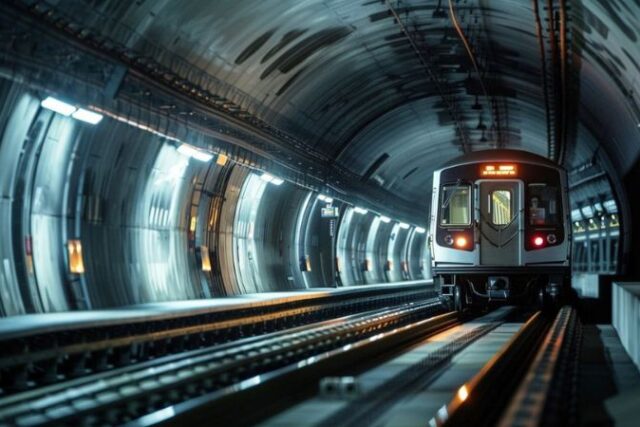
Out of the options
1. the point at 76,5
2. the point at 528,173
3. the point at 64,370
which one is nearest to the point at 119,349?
the point at 64,370

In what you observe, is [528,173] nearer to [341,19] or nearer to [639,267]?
[341,19]

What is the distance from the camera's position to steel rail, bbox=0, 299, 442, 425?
9336mm

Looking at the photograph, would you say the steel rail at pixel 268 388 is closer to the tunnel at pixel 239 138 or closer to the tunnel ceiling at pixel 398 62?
the tunnel at pixel 239 138

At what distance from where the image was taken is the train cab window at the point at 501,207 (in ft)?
80.1

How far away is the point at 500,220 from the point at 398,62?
6230 mm

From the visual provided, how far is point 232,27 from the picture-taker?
2017 cm

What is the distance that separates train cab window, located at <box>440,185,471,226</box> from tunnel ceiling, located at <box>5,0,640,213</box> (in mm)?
3167

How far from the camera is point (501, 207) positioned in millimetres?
24500

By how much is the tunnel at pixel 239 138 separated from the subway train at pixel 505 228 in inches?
16.4

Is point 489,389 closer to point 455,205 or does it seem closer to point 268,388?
point 268,388

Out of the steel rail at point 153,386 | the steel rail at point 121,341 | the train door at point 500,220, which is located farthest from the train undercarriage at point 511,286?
the steel rail at point 153,386

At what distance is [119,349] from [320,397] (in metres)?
5.48

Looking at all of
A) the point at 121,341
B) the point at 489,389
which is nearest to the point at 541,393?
the point at 489,389

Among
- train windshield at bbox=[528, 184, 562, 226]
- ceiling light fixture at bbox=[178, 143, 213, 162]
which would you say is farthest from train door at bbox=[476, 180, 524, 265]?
ceiling light fixture at bbox=[178, 143, 213, 162]
